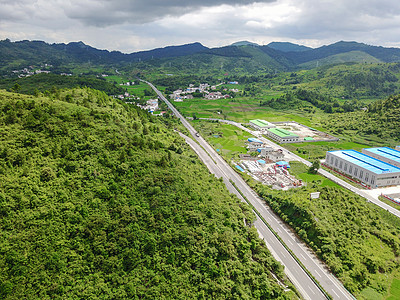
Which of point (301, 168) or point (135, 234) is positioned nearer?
point (135, 234)

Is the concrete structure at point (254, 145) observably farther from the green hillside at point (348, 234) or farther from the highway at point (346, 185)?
the green hillside at point (348, 234)

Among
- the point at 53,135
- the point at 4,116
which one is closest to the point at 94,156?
the point at 53,135

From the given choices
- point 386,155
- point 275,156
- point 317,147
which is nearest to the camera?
point 386,155

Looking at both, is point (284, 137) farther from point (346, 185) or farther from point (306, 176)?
point (346, 185)

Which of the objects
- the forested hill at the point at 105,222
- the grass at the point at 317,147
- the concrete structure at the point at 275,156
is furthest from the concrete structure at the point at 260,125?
the forested hill at the point at 105,222

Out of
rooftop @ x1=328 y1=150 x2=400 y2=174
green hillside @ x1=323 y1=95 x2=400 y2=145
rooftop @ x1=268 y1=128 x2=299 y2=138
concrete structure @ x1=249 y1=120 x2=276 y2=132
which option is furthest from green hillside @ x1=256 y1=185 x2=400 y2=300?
green hillside @ x1=323 y1=95 x2=400 y2=145

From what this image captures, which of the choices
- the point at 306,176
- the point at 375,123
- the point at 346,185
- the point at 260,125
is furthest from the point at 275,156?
the point at 375,123

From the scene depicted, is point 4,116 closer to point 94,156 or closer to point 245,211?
point 94,156
